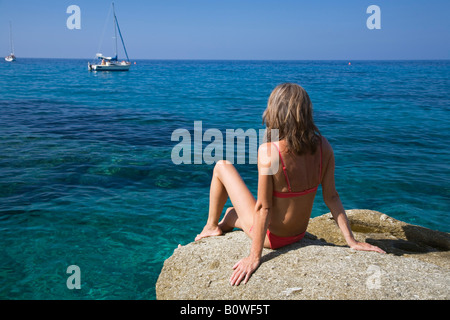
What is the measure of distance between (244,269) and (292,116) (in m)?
1.40

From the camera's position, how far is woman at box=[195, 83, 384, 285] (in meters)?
3.00

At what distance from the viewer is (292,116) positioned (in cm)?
297

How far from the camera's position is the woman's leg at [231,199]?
12.0ft

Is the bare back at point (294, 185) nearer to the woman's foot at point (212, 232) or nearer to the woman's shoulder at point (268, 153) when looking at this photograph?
the woman's shoulder at point (268, 153)

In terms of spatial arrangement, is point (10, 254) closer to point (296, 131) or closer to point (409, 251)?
point (296, 131)

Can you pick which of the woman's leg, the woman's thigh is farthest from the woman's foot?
the woman's thigh

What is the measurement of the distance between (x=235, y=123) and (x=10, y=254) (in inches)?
511

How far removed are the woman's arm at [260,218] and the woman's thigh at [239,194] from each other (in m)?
0.37

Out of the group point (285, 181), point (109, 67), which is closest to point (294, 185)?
point (285, 181)

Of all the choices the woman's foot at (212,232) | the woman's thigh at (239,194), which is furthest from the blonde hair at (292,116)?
the woman's foot at (212,232)

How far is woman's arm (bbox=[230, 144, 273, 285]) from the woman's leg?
39 centimetres

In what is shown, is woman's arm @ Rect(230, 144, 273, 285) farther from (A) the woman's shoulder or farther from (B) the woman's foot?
(B) the woman's foot
